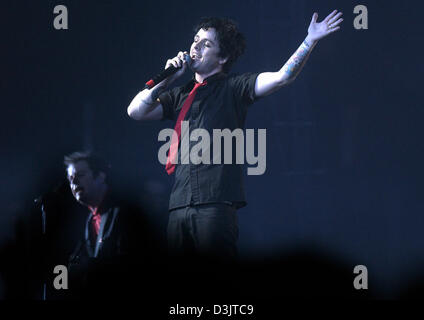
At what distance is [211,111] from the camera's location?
2.35 metres

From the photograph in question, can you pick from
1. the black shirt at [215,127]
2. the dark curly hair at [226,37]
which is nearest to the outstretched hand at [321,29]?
the black shirt at [215,127]

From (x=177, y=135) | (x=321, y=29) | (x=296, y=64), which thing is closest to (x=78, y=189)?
(x=177, y=135)

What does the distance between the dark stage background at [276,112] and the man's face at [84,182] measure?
487 mm

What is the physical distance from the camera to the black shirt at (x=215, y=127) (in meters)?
2.25

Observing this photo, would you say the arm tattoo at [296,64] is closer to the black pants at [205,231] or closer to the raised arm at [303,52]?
the raised arm at [303,52]

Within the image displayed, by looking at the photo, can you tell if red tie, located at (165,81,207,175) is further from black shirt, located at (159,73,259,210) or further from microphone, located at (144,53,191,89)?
microphone, located at (144,53,191,89)

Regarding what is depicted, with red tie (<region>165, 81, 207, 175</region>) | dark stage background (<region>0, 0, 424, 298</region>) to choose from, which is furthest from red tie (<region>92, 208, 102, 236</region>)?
red tie (<region>165, 81, 207, 175</region>)

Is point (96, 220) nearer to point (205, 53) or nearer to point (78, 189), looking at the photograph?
point (78, 189)

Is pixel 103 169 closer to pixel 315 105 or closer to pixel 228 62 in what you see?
→ pixel 228 62

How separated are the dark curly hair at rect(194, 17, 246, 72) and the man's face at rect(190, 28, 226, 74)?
22 mm

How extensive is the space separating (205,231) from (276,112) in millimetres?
1724

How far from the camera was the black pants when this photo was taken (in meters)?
2.20

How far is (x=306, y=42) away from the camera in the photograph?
2213mm

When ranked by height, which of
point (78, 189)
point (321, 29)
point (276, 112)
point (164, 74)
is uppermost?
point (321, 29)
